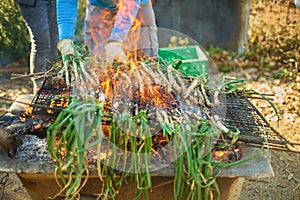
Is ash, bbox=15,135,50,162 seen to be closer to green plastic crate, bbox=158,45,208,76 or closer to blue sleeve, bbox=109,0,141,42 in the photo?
blue sleeve, bbox=109,0,141,42

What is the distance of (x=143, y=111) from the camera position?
1.69 meters

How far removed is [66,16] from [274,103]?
7.83ft

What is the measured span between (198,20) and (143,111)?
371cm

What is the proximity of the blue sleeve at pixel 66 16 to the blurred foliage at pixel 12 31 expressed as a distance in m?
1.94

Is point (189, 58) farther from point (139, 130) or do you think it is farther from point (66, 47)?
point (139, 130)

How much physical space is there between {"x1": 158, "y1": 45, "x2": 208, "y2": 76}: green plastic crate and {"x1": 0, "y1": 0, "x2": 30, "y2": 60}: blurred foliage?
1.65 meters

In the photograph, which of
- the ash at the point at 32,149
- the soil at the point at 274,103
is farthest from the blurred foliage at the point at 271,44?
the ash at the point at 32,149

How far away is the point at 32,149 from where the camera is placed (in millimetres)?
1852

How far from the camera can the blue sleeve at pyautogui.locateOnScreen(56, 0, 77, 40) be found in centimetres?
245

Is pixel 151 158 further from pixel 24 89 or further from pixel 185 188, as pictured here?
pixel 24 89

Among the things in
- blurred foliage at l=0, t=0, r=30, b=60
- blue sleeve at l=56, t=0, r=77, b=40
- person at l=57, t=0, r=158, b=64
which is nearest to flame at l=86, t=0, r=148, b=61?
person at l=57, t=0, r=158, b=64

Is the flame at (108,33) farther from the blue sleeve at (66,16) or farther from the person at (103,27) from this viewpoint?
the blue sleeve at (66,16)

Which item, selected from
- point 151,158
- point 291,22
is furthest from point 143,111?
point 291,22

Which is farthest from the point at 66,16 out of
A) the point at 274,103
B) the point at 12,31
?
the point at 274,103
